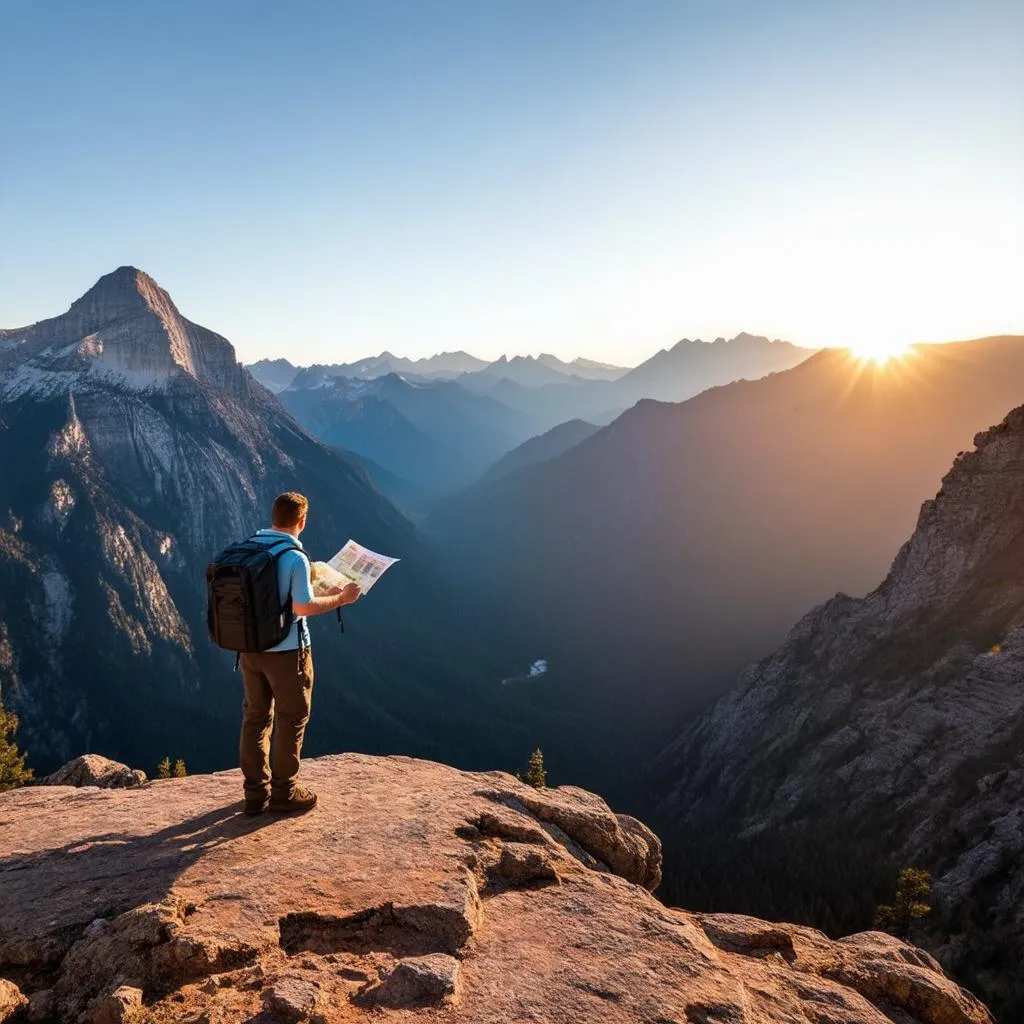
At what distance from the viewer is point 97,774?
2425 centimetres

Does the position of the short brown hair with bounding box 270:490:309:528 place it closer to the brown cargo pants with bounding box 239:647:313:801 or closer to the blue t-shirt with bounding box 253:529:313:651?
the blue t-shirt with bounding box 253:529:313:651

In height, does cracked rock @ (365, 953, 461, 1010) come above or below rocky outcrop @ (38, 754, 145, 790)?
above

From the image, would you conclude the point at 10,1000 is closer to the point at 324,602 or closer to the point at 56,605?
the point at 324,602

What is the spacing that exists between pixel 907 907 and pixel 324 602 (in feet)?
170

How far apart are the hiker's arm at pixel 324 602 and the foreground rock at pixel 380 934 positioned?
3.70 m

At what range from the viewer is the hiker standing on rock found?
962 cm

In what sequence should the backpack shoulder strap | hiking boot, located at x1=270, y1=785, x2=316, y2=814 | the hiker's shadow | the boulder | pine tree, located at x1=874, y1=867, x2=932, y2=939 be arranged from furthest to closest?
pine tree, located at x1=874, y1=867, x2=932, y2=939 < hiking boot, located at x1=270, y1=785, x2=316, y2=814 < the backpack shoulder strap < the hiker's shadow < the boulder

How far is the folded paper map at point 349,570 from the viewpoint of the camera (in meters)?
11.1

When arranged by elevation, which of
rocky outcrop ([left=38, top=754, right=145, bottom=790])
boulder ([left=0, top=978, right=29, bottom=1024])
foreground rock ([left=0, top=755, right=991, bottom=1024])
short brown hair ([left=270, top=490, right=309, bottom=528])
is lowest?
rocky outcrop ([left=38, top=754, right=145, bottom=790])

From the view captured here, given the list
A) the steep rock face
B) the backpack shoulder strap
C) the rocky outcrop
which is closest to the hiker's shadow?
the backpack shoulder strap

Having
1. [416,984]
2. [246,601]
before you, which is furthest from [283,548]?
[416,984]

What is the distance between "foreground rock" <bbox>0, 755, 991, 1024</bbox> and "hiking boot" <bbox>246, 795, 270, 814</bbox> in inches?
11.4

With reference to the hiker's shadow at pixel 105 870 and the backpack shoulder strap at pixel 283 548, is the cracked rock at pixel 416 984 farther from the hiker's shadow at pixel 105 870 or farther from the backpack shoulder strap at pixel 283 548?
the backpack shoulder strap at pixel 283 548

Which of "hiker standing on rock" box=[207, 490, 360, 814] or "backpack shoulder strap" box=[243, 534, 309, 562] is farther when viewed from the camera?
"backpack shoulder strap" box=[243, 534, 309, 562]
